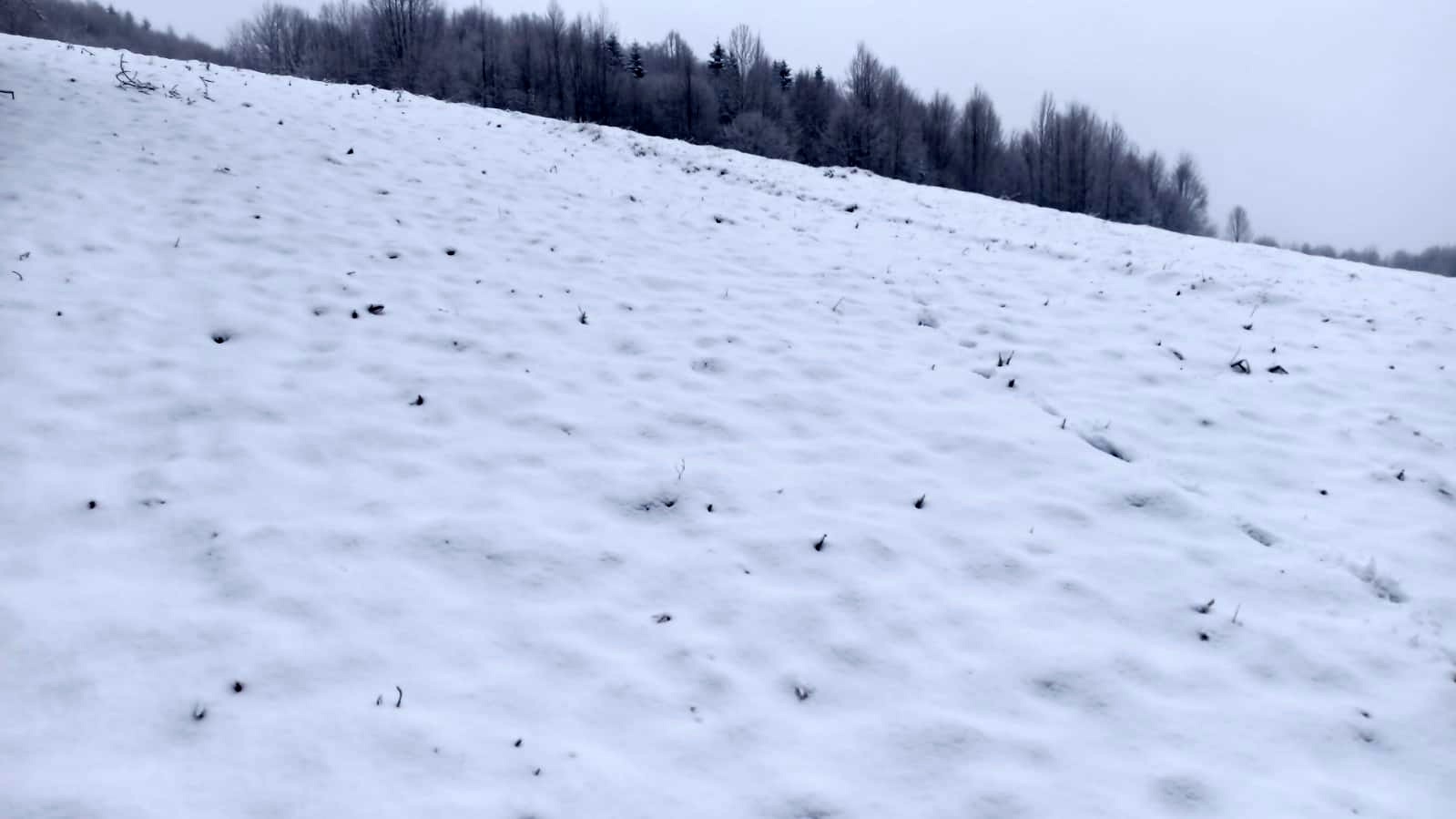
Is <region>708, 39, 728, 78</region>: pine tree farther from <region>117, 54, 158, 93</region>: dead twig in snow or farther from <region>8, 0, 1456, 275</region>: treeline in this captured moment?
<region>117, 54, 158, 93</region>: dead twig in snow

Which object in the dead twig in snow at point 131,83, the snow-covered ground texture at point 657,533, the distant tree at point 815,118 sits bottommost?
the snow-covered ground texture at point 657,533

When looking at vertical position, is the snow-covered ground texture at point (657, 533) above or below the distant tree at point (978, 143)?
below

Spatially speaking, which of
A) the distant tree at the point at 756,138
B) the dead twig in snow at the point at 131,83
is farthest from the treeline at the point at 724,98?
the dead twig in snow at the point at 131,83

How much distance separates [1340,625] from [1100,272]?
7.88 metres

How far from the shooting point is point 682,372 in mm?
6500

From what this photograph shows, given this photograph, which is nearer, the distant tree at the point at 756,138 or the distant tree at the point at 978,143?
the distant tree at the point at 756,138

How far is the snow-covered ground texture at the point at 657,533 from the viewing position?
317cm

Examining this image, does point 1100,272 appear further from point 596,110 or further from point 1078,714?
point 596,110

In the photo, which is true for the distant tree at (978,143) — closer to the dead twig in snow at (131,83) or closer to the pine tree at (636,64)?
the pine tree at (636,64)

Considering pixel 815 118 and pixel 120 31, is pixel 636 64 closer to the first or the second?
pixel 815 118

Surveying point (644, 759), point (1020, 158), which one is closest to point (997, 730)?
point (644, 759)

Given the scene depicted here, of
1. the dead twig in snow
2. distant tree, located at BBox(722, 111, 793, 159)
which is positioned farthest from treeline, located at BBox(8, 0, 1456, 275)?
the dead twig in snow

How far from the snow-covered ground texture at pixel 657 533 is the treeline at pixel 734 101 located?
3951 centimetres

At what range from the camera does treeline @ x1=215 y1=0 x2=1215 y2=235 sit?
4944 centimetres
